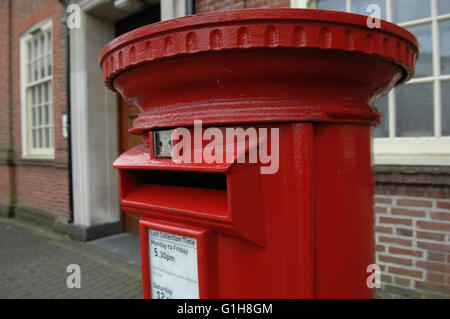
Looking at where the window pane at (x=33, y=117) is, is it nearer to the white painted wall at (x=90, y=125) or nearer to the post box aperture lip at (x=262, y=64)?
the white painted wall at (x=90, y=125)

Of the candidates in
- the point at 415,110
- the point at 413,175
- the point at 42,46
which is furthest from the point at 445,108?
the point at 42,46

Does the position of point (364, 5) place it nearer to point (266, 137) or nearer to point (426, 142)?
point (426, 142)

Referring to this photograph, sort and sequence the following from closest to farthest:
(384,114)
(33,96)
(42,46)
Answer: (384,114) < (42,46) < (33,96)

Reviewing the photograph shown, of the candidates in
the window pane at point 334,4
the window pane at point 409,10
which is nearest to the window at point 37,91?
the window pane at point 334,4

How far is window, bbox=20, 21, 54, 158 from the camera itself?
6152 mm

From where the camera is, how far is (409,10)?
273cm

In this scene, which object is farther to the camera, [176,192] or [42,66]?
[42,66]

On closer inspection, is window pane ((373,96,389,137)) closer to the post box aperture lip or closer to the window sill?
the window sill

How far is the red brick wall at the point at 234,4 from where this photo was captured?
3.08 m

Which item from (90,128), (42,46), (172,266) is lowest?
(172,266)

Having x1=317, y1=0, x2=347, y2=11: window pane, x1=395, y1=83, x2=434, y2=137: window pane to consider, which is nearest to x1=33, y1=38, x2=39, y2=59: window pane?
x1=317, y1=0, x2=347, y2=11: window pane

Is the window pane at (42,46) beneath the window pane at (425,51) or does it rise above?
above

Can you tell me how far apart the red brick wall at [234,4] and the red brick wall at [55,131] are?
2.92 metres

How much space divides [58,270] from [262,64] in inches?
157
